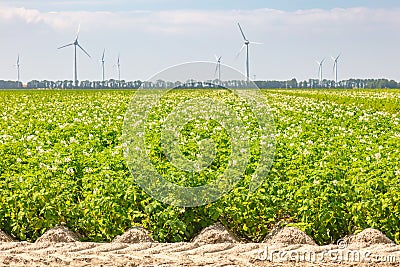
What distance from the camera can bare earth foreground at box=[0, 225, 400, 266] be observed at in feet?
23.6

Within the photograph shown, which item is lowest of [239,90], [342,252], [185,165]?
[342,252]

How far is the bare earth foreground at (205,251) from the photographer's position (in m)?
7.18

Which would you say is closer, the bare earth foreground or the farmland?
the bare earth foreground

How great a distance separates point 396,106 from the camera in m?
30.2

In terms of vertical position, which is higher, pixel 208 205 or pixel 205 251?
pixel 208 205

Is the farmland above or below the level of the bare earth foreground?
above

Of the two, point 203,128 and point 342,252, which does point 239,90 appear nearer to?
point 342,252

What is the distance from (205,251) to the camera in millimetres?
7668

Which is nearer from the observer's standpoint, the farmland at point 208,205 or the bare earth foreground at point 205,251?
the bare earth foreground at point 205,251

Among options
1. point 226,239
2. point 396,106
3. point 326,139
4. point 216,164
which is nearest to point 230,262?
point 226,239

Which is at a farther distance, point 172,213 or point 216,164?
point 216,164

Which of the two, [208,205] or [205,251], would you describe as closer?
[205,251]

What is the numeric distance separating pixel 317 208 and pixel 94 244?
2668mm

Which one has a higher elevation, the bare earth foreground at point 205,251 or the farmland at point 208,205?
the farmland at point 208,205
